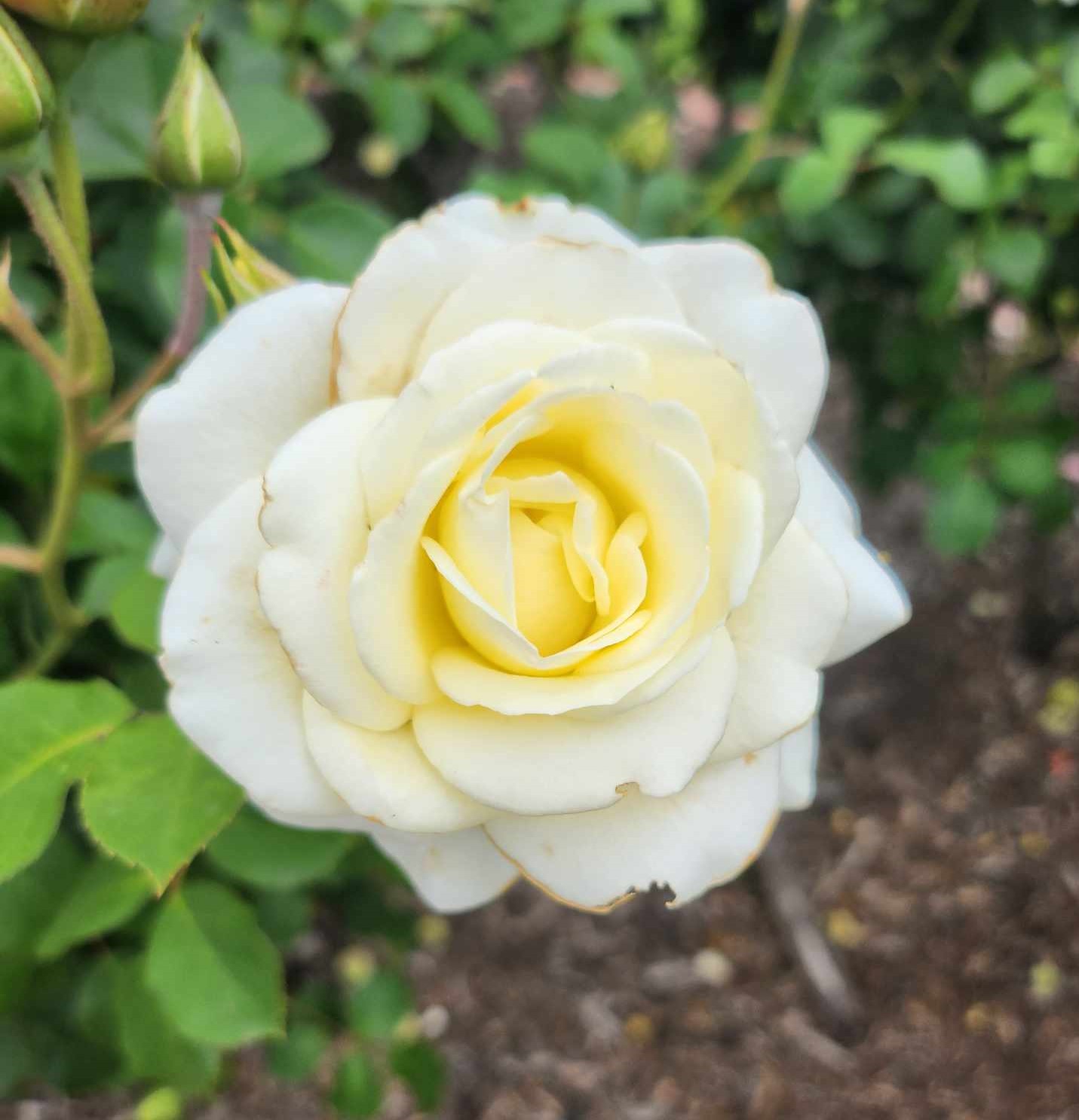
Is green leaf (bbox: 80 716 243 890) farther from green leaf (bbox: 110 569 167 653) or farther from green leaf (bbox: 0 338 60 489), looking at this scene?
green leaf (bbox: 0 338 60 489)

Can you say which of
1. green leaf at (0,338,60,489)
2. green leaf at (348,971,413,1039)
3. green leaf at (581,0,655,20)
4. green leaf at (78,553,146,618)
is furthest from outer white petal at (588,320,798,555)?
green leaf at (348,971,413,1039)

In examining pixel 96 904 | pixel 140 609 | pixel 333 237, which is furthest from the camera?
pixel 333 237

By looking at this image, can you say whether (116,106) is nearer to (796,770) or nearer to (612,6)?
(612,6)

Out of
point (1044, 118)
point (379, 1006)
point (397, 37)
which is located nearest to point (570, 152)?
point (397, 37)

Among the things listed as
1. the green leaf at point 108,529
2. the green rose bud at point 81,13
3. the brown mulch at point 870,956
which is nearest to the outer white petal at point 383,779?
the green rose bud at point 81,13

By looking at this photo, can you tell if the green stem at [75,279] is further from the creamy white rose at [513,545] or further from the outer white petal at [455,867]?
the outer white petal at [455,867]

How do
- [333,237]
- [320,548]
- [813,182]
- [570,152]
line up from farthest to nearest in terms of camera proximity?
1. [570,152]
2. [813,182]
3. [333,237]
4. [320,548]
